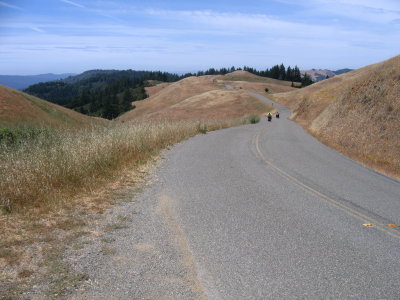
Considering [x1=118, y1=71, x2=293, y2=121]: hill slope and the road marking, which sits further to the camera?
[x1=118, y1=71, x2=293, y2=121]: hill slope

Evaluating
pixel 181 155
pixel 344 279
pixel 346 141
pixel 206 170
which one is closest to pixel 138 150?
pixel 181 155

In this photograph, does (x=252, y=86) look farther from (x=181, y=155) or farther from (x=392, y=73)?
(x=181, y=155)

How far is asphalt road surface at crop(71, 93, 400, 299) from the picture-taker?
4.31 metres

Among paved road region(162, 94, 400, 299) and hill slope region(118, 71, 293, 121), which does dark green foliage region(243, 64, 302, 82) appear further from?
paved road region(162, 94, 400, 299)

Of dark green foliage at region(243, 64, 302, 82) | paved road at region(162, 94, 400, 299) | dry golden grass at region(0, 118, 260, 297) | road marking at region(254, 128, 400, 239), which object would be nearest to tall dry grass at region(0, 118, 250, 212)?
dry golden grass at region(0, 118, 260, 297)

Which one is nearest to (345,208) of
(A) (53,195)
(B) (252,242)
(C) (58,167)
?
(B) (252,242)

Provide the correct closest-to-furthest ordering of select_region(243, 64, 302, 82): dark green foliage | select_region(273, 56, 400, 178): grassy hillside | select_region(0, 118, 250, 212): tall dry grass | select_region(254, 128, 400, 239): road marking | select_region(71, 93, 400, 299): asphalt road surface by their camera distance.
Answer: select_region(71, 93, 400, 299): asphalt road surface → select_region(254, 128, 400, 239): road marking → select_region(0, 118, 250, 212): tall dry grass → select_region(273, 56, 400, 178): grassy hillside → select_region(243, 64, 302, 82): dark green foliage

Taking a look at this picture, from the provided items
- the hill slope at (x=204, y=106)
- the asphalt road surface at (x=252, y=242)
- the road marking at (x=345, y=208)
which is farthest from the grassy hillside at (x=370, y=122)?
the hill slope at (x=204, y=106)

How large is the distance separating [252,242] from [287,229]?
96 centimetres

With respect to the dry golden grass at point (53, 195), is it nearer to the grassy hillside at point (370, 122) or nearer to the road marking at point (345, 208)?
the road marking at point (345, 208)

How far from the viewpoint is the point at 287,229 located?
21.1 feet

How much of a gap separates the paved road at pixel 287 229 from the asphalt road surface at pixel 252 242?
0.02 meters

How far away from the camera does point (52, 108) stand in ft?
139

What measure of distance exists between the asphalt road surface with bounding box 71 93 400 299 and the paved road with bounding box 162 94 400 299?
17mm
